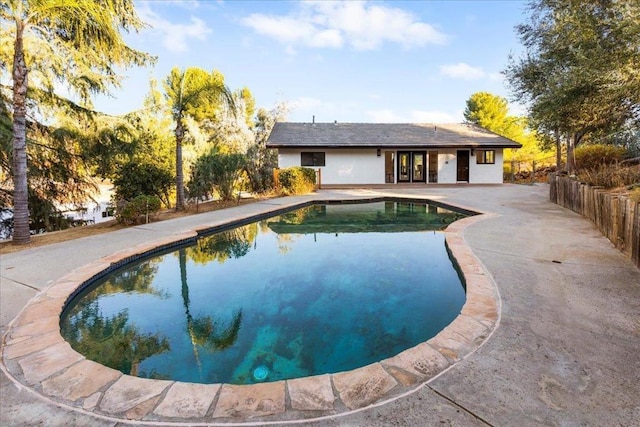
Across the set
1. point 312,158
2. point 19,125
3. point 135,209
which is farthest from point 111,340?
point 312,158

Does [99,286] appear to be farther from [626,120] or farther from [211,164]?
[626,120]

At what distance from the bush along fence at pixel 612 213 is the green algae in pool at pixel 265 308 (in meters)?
2.43

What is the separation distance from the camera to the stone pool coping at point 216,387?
2156mm

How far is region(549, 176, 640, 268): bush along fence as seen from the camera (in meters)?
4.84

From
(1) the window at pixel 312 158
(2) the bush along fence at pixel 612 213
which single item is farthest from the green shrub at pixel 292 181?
(2) the bush along fence at pixel 612 213

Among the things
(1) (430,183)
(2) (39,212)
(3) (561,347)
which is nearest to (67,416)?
(3) (561,347)

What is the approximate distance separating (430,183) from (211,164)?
13.7 meters

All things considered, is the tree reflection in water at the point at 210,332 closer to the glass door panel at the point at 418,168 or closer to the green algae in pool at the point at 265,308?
the green algae in pool at the point at 265,308

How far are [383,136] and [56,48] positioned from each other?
17189 millimetres

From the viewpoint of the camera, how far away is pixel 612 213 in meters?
5.92

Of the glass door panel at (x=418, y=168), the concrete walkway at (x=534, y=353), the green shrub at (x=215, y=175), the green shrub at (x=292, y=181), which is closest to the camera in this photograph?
the concrete walkway at (x=534, y=353)

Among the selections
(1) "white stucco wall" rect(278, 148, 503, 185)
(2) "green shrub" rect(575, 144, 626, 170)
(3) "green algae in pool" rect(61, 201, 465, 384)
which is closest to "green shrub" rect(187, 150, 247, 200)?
(3) "green algae in pool" rect(61, 201, 465, 384)

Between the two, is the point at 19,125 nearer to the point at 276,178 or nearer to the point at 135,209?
the point at 135,209

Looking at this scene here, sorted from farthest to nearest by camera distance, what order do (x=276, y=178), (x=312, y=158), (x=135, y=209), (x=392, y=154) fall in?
(x=392, y=154) → (x=312, y=158) → (x=276, y=178) → (x=135, y=209)
